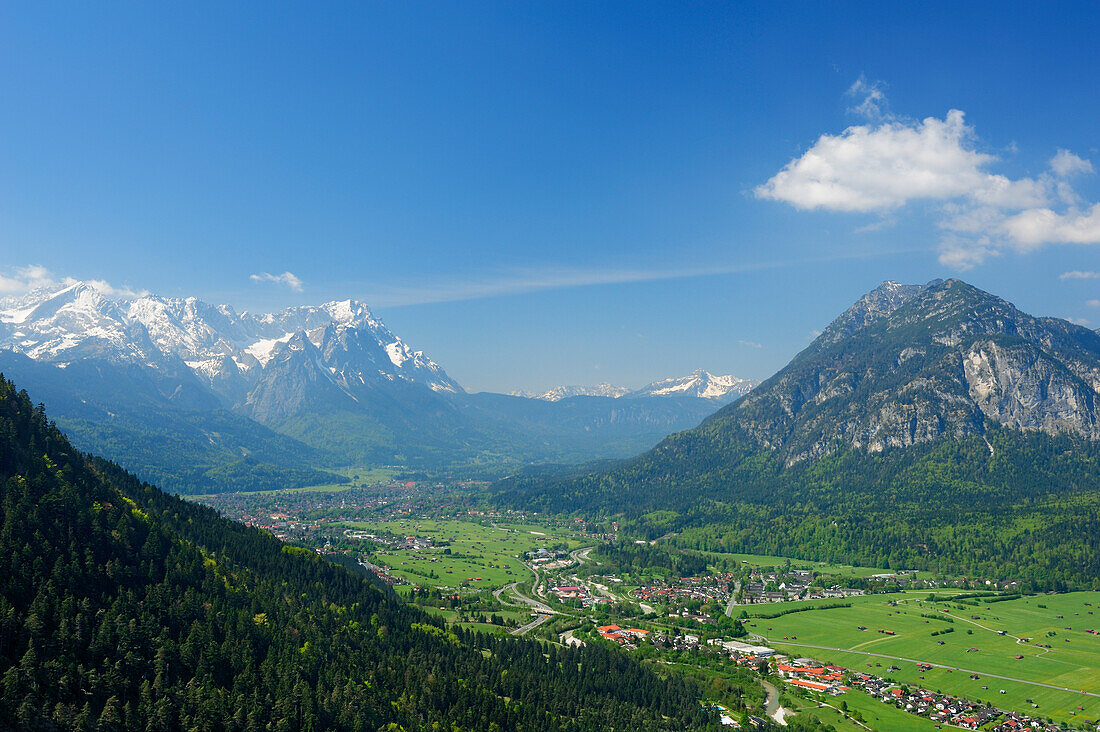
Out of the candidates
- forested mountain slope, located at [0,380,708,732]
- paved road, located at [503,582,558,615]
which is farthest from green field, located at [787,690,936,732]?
paved road, located at [503,582,558,615]

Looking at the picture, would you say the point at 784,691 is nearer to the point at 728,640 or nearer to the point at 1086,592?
the point at 728,640

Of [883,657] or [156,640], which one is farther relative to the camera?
[883,657]

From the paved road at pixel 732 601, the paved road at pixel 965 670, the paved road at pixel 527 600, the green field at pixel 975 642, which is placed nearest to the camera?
the paved road at pixel 965 670

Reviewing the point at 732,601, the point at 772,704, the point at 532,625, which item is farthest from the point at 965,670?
the point at 532,625

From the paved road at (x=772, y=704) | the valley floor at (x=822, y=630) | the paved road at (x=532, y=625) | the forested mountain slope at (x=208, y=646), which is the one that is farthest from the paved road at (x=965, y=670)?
the paved road at (x=532, y=625)

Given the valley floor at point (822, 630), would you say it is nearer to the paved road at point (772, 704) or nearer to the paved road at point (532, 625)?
the paved road at point (772, 704)

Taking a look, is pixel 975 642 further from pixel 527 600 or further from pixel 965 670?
pixel 527 600

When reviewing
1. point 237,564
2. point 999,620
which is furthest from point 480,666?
point 999,620
